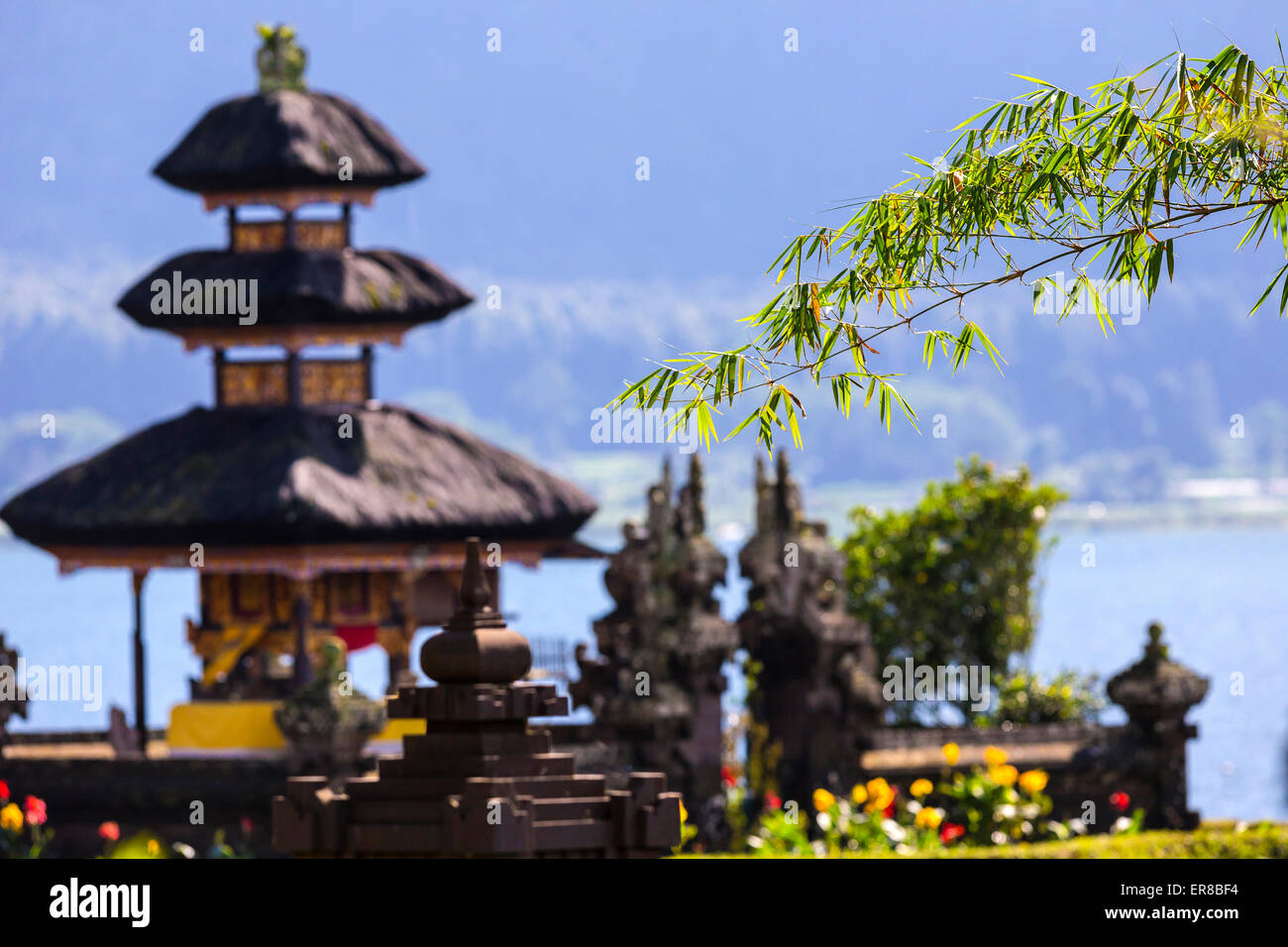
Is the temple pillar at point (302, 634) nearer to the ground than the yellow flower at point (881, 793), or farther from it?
farther from it

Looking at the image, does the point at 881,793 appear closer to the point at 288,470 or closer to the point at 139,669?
the point at 288,470

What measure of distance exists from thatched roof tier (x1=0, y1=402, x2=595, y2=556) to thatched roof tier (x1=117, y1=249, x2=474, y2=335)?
1.07 meters

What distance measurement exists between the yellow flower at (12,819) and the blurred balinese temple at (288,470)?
2217 mm

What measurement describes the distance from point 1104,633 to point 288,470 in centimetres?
8333

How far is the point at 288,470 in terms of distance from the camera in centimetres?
2475

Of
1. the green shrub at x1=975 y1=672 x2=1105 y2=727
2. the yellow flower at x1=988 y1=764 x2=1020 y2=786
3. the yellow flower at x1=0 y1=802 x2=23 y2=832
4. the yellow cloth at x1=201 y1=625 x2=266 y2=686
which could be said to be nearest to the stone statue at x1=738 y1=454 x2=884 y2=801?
the yellow flower at x1=988 y1=764 x2=1020 y2=786

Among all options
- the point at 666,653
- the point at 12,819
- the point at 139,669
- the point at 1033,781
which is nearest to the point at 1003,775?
the point at 1033,781

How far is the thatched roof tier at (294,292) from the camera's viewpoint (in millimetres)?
25625

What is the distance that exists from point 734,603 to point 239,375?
81.0 meters

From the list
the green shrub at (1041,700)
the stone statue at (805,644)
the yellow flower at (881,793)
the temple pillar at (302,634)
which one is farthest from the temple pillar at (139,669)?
the green shrub at (1041,700)

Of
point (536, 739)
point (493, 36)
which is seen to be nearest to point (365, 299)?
point (493, 36)

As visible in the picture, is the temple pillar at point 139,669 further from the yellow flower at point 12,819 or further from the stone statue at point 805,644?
the stone statue at point 805,644

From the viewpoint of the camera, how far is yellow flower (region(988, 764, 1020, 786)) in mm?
22828
